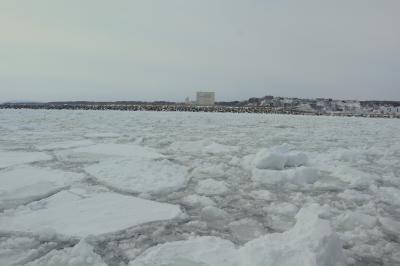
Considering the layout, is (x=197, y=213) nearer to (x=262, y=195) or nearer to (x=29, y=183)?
(x=262, y=195)

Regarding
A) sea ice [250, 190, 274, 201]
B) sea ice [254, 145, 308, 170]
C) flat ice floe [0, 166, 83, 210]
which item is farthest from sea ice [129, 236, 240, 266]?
sea ice [254, 145, 308, 170]

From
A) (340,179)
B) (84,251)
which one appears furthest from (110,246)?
(340,179)

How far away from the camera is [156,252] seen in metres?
2.61

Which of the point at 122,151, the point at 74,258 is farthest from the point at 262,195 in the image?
the point at 122,151

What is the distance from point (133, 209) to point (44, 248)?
1099 mm

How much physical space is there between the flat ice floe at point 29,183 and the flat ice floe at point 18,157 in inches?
26.2

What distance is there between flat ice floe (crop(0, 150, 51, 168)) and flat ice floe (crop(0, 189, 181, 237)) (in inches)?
105

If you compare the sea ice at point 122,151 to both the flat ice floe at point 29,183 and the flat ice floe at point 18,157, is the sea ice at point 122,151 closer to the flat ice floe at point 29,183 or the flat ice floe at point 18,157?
the flat ice floe at point 18,157

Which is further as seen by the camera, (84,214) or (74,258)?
(84,214)

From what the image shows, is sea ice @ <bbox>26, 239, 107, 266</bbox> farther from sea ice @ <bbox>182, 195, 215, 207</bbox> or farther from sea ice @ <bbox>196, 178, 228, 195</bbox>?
sea ice @ <bbox>196, 178, 228, 195</bbox>

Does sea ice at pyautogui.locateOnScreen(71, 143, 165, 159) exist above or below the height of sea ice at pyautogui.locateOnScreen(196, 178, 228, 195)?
above

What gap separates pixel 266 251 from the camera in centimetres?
237

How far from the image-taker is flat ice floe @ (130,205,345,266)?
2.28m

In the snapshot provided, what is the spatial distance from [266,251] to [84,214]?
1.96m
